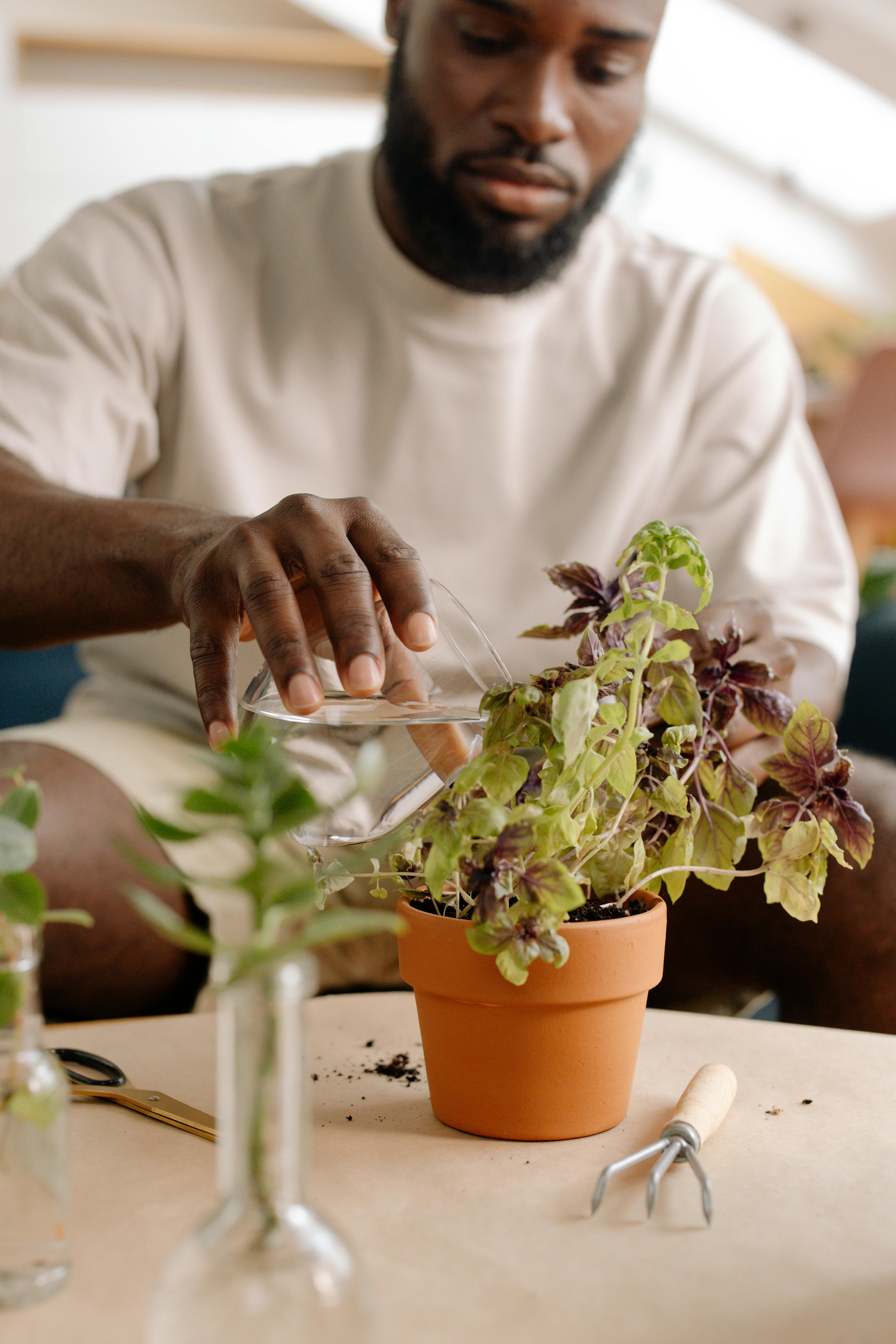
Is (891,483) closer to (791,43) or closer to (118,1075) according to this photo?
(791,43)

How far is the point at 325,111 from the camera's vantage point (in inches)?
200

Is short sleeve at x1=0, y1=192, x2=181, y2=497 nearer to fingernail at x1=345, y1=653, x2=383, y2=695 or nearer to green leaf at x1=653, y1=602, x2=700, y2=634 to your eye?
fingernail at x1=345, y1=653, x2=383, y2=695

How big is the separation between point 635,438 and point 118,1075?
1092 mm

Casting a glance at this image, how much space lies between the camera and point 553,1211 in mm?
551

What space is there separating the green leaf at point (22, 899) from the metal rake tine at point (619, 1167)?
0.27 metres

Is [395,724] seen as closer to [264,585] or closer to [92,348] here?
[264,585]

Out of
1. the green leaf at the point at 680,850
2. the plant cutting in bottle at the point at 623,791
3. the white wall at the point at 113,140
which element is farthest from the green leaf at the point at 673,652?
the white wall at the point at 113,140

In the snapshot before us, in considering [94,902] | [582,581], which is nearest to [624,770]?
[582,581]

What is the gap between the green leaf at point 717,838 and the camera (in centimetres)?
64

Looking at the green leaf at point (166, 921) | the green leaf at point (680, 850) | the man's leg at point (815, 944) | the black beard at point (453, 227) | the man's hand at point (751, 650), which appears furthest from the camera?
the black beard at point (453, 227)

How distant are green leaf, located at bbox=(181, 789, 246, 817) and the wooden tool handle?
1.19 ft

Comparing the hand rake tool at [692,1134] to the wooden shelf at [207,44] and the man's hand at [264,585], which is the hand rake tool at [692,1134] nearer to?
the man's hand at [264,585]

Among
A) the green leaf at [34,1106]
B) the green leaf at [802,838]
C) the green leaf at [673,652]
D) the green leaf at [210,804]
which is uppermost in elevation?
the green leaf at [210,804]

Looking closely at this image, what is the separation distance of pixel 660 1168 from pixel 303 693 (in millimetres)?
278
